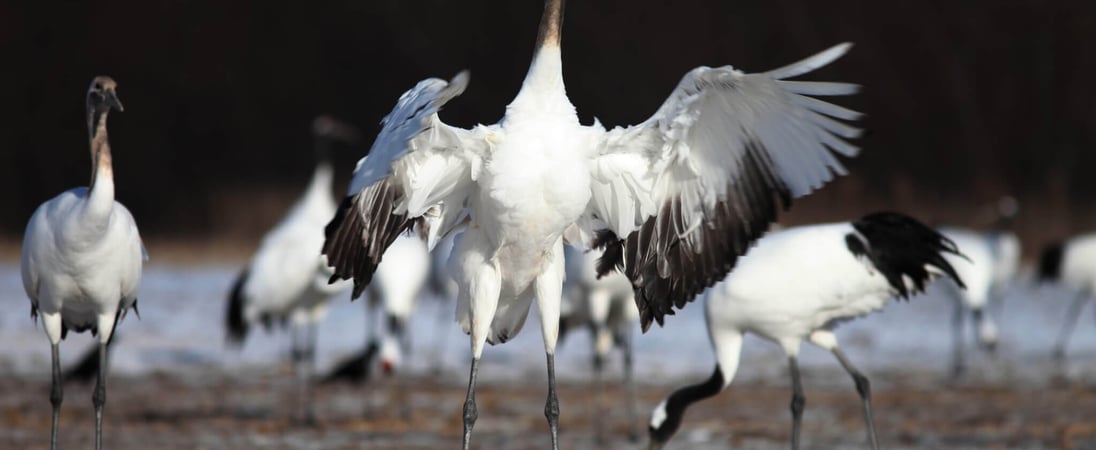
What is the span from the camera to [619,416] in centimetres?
970

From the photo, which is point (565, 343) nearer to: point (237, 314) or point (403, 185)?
point (237, 314)

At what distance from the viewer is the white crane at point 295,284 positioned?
31.0 ft

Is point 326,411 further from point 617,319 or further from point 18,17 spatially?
point 18,17

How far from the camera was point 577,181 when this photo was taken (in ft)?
16.2

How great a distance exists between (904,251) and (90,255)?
377 centimetres

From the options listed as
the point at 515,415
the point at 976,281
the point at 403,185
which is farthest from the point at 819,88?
the point at 976,281

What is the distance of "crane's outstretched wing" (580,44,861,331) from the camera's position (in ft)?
15.2

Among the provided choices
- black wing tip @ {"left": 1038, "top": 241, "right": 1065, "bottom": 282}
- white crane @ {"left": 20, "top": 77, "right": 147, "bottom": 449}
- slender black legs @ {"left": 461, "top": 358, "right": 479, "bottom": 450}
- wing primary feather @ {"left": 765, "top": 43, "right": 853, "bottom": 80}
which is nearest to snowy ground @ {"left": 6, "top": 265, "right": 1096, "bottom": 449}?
black wing tip @ {"left": 1038, "top": 241, "right": 1065, "bottom": 282}

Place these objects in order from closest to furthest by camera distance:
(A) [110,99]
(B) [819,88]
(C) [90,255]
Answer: (B) [819,88], (C) [90,255], (A) [110,99]

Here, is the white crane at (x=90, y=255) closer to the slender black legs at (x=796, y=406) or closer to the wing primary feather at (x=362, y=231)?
the wing primary feather at (x=362, y=231)

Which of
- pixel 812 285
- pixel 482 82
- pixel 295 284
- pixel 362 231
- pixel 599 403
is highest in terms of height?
pixel 482 82

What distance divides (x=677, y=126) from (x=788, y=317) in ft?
8.63

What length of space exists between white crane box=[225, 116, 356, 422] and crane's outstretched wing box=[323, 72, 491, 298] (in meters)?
4.09

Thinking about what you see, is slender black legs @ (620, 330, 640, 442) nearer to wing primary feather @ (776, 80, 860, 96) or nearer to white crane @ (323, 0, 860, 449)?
white crane @ (323, 0, 860, 449)
